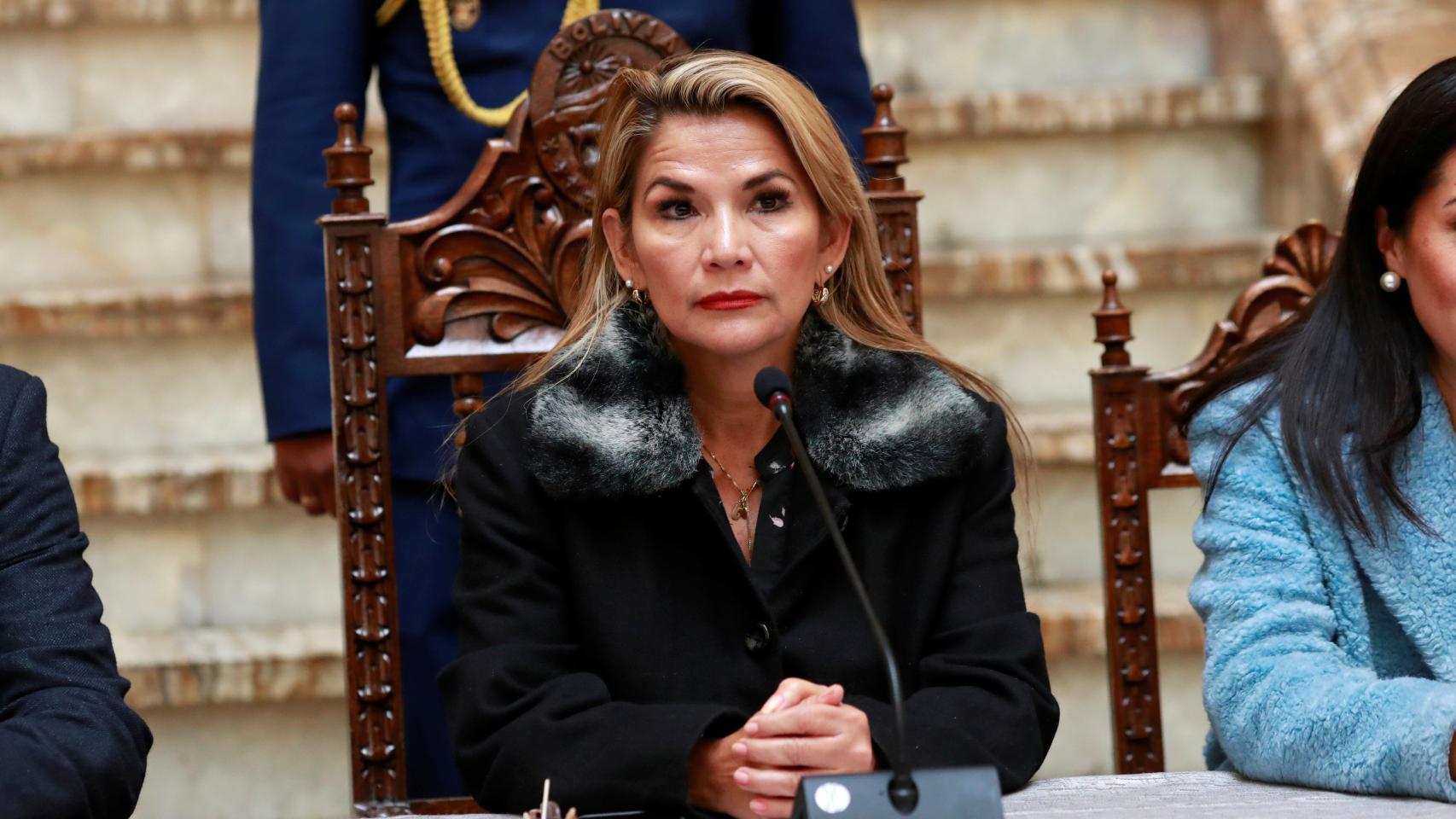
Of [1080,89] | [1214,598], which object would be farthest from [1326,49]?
[1214,598]

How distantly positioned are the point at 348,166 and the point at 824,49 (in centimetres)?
59

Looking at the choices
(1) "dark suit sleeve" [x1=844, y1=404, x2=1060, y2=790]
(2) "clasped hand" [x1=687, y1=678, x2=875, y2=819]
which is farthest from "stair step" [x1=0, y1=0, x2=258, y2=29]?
(2) "clasped hand" [x1=687, y1=678, x2=875, y2=819]

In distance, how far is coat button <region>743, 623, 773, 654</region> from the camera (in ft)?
5.40

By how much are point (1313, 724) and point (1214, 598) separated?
195mm

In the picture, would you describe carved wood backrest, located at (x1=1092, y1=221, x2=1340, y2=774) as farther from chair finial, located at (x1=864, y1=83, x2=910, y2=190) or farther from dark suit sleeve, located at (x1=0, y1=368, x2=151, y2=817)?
dark suit sleeve, located at (x1=0, y1=368, x2=151, y2=817)

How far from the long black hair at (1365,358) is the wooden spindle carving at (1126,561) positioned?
7.0 inches

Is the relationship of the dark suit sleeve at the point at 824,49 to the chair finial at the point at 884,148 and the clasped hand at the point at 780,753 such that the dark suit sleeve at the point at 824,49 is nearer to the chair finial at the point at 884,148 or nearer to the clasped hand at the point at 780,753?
the chair finial at the point at 884,148

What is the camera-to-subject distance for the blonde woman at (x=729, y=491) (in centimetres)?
164

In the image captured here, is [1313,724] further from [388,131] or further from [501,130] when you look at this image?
[388,131]

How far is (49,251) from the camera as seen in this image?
3.19m

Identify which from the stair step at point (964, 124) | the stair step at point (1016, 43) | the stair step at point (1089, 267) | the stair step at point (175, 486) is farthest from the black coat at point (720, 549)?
the stair step at point (1016, 43)

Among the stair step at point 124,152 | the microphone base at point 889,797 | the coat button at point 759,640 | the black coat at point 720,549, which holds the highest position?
the stair step at point 124,152

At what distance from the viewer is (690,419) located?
1.69 metres

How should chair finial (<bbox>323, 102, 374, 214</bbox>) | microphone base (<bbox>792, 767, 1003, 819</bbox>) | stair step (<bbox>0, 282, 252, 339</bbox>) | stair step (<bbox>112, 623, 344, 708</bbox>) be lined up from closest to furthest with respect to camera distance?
microphone base (<bbox>792, 767, 1003, 819</bbox>) → chair finial (<bbox>323, 102, 374, 214</bbox>) → stair step (<bbox>112, 623, 344, 708</bbox>) → stair step (<bbox>0, 282, 252, 339</bbox>)
